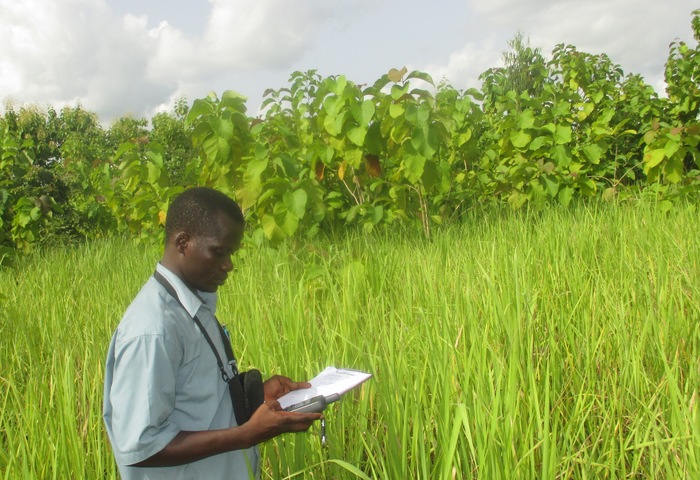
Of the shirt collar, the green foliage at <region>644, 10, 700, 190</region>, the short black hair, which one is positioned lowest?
the shirt collar

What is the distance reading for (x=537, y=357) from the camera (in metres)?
2.55

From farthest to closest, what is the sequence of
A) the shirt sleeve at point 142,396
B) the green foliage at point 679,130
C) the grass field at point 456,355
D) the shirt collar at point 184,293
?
the green foliage at point 679,130 < the grass field at point 456,355 < the shirt collar at point 184,293 < the shirt sleeve at point 142,396

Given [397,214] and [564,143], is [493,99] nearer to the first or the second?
[564,143]

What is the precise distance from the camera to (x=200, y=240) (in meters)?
1.43

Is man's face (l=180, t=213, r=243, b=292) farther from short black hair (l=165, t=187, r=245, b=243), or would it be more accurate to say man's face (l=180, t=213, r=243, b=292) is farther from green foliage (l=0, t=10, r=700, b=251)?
green foliage (l=0, t=10, r=700, b=251)

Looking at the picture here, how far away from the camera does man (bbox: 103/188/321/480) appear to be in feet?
4.17

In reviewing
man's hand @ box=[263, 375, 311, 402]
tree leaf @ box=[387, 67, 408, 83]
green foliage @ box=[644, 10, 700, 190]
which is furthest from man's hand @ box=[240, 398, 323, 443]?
green foliage @ box=[644, 10, 700, 190]

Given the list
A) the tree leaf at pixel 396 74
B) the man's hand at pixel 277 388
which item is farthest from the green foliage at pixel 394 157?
the man's hand at pixel 277 388

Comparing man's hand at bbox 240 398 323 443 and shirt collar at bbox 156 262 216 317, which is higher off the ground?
shirt collar at bbox 156 262 216 317

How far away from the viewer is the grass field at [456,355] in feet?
6.24

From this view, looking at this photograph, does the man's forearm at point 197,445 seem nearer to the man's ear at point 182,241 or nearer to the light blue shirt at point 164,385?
the light blue shirt at point 164,385

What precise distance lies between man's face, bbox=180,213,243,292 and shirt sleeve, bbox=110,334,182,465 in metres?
0.19

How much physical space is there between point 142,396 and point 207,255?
337 millimetres

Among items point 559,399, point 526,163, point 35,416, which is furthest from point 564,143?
point 35,416
